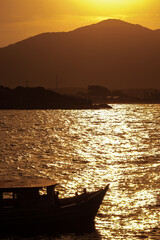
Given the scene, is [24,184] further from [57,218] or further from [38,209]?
[57,218]

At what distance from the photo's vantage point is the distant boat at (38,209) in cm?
3803

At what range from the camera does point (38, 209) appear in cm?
3838

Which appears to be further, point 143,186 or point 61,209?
point 143,186

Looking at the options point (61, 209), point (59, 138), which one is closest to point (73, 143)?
point (59, 138)

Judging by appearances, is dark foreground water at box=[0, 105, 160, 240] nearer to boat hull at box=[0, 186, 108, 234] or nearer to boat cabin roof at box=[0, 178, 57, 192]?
boat hull at box=[0, 186, 108, 234]

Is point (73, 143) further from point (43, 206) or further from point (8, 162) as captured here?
point (43, 206)

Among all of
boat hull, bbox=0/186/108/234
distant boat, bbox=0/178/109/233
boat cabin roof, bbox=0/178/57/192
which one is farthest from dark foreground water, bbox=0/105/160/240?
boat cabin roof, bbox=0/178/57/192

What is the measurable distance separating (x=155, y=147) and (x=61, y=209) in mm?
62911

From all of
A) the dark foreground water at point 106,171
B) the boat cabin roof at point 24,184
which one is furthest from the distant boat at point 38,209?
the dark foreground water at point 106,171

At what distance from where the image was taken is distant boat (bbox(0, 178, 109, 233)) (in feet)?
125

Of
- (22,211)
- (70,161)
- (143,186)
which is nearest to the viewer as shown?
(22,211)

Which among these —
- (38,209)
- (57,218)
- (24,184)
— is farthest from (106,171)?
(38,209)

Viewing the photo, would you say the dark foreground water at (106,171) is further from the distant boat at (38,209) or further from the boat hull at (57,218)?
the distant boat at (38,209)

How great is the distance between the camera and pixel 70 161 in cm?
7844
